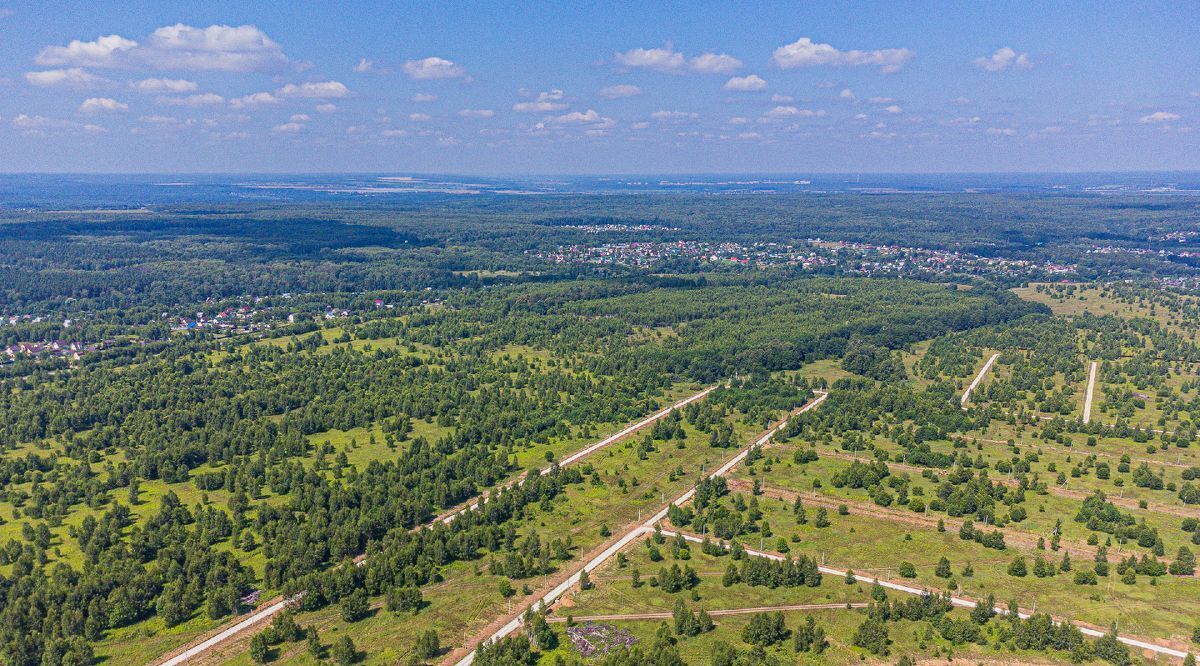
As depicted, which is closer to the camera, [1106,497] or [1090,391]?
[1106,497]

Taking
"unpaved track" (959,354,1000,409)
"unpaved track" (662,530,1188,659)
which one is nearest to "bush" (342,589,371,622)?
"unpaved track" (662,530,1188,659)

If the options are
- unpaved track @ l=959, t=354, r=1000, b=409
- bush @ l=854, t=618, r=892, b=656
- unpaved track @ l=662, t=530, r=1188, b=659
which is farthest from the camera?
unpaved track @ l=959, t=354, r=1000, b=409

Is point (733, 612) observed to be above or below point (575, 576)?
below

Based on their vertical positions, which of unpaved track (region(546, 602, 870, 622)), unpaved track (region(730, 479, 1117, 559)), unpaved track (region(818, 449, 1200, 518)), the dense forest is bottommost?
unpaved track (region(546, 602, 870, 622))

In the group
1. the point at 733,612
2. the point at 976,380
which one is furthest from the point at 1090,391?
the point at 733,612

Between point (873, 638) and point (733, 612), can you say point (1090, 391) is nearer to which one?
point (873, 638)

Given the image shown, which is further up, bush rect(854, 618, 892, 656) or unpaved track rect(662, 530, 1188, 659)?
bush rect(854, 618, 892, 656)

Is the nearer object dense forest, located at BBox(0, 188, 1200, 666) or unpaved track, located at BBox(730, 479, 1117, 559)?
dense forest, located at BBox(0, 188, 1200, 666)

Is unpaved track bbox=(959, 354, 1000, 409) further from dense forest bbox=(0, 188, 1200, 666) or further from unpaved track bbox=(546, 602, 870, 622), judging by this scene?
unpaved track bbox=(546, 602, 870, 622)

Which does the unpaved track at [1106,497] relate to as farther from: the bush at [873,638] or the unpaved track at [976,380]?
the bush at [873,638]

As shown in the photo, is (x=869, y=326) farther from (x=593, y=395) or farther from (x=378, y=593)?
(x=378, y=593)

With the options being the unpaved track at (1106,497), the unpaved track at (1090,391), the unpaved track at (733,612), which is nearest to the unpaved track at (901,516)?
the unpaved track at (1106,497)
